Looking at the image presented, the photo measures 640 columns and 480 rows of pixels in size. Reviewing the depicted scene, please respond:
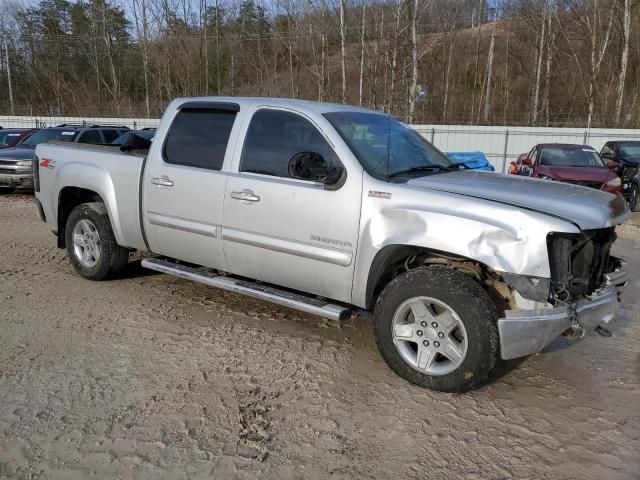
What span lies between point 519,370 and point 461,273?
107 centimetres

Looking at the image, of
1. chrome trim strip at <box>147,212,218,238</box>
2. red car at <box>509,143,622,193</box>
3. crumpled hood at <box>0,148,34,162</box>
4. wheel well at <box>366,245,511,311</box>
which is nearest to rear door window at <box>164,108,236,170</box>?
chrome trim strip at <box>147,212,218,238</box>

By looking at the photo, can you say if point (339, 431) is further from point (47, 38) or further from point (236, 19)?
point (47, 38)

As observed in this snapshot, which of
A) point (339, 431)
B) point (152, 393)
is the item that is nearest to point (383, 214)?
point (339, 431)

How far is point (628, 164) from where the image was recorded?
14.1 meters

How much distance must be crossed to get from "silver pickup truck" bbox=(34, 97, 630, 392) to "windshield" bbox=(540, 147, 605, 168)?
8.91 meters

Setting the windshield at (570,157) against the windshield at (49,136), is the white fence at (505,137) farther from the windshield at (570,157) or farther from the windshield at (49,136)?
the windshield at (49,136)

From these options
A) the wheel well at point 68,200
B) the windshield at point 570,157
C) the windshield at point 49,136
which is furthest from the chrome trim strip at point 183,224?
the windshield at point 49,136

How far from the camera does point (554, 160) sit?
1282cm

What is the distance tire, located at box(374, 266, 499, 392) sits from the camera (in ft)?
11.3

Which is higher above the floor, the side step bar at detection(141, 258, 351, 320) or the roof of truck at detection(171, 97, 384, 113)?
the roof of truck at detection(171, 97, 384, 113)

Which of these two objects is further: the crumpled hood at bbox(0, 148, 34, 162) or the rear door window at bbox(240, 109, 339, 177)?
the crumpled hood at bbox(0, 148, 34, 162)

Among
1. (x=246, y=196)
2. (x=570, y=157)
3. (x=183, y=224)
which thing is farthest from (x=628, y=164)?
(x=183, y=224)

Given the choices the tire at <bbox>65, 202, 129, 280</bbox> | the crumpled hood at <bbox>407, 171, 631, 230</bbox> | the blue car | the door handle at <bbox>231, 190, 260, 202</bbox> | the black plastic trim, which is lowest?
the tire at <bbox>65, 202, 129, 280</bbox>

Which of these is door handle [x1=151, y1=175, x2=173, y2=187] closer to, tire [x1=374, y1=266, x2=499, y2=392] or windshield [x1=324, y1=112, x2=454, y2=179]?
windshield [x1=324, y1=112, x2=454, y2=179]
